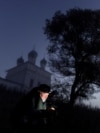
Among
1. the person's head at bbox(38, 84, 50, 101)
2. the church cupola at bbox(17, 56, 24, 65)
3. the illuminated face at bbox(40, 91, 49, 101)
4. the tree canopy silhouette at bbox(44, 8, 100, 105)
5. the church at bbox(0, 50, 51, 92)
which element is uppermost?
the church cupola at bbox(17, 56, 24, 65)

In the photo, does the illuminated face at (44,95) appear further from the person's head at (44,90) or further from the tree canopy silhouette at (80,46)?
the tree canopy silhouette at (80,46)

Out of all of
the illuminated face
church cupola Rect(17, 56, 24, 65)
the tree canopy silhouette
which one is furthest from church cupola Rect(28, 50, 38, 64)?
the illuminated face

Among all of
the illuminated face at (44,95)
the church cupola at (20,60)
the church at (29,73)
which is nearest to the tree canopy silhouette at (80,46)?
the illuminated face at (44,95)

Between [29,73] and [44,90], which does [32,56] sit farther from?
[44,90]

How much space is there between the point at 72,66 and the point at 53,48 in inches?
139

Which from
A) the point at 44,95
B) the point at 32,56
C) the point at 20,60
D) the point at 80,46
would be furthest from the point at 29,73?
the point at 44,95

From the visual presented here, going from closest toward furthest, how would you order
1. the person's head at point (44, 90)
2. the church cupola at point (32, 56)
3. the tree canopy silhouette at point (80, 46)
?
the person's head at point (44, 90)
the tree canopy silhouette at point (80, 46)
the church cupola at point (32, 56)

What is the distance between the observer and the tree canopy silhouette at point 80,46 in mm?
27828

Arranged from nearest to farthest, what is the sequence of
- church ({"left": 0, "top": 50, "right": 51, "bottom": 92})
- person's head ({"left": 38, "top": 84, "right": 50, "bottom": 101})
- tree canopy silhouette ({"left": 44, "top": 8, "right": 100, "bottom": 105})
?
person's head ({"left": 38, "top": 84, "right": 50, "bottom": 101}), tree canopy silhouette ({"left": 44, "top": 8, "right": 100, "bottom": 105}), church ({"left": 0, "top": 50, "right": 51, "bottom": 92})

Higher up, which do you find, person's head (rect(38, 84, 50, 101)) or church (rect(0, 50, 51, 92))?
church (rect(0, 50, 51, 92))

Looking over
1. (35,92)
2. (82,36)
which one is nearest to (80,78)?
(82,36)

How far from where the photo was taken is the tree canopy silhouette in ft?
91.3

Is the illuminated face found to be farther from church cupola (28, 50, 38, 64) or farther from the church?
church cupola (28, 50, 38, 64)

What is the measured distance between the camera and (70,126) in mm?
19406
